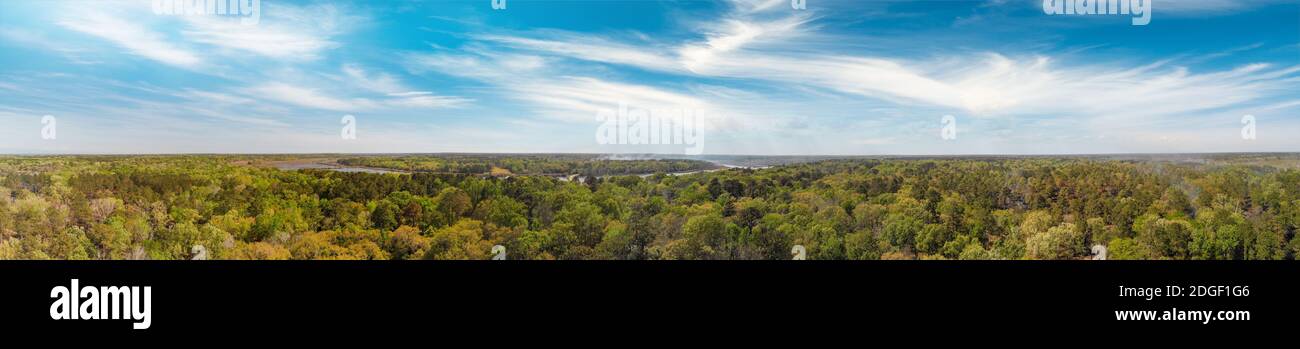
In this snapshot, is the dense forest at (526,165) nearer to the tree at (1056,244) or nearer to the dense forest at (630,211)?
the dense forest at (630,211)

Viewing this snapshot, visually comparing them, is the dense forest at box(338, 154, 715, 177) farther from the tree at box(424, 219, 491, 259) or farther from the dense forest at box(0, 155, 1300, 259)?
the tree at box(424, 219, 491, 259)

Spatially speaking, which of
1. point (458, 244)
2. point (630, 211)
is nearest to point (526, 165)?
point (458, 244)

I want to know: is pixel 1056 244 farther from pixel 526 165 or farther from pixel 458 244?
pixel 458 244

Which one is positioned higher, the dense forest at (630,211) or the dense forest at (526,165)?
the dense forest at (526,165)

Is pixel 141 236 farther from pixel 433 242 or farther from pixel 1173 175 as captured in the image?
pixel 1173 175

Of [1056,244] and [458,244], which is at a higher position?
[458,244]

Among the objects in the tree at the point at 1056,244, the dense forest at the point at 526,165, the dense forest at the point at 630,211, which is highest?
the dense forest at the point at 526,165

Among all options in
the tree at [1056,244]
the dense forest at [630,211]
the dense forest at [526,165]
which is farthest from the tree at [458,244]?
the tree at [1056,244]
